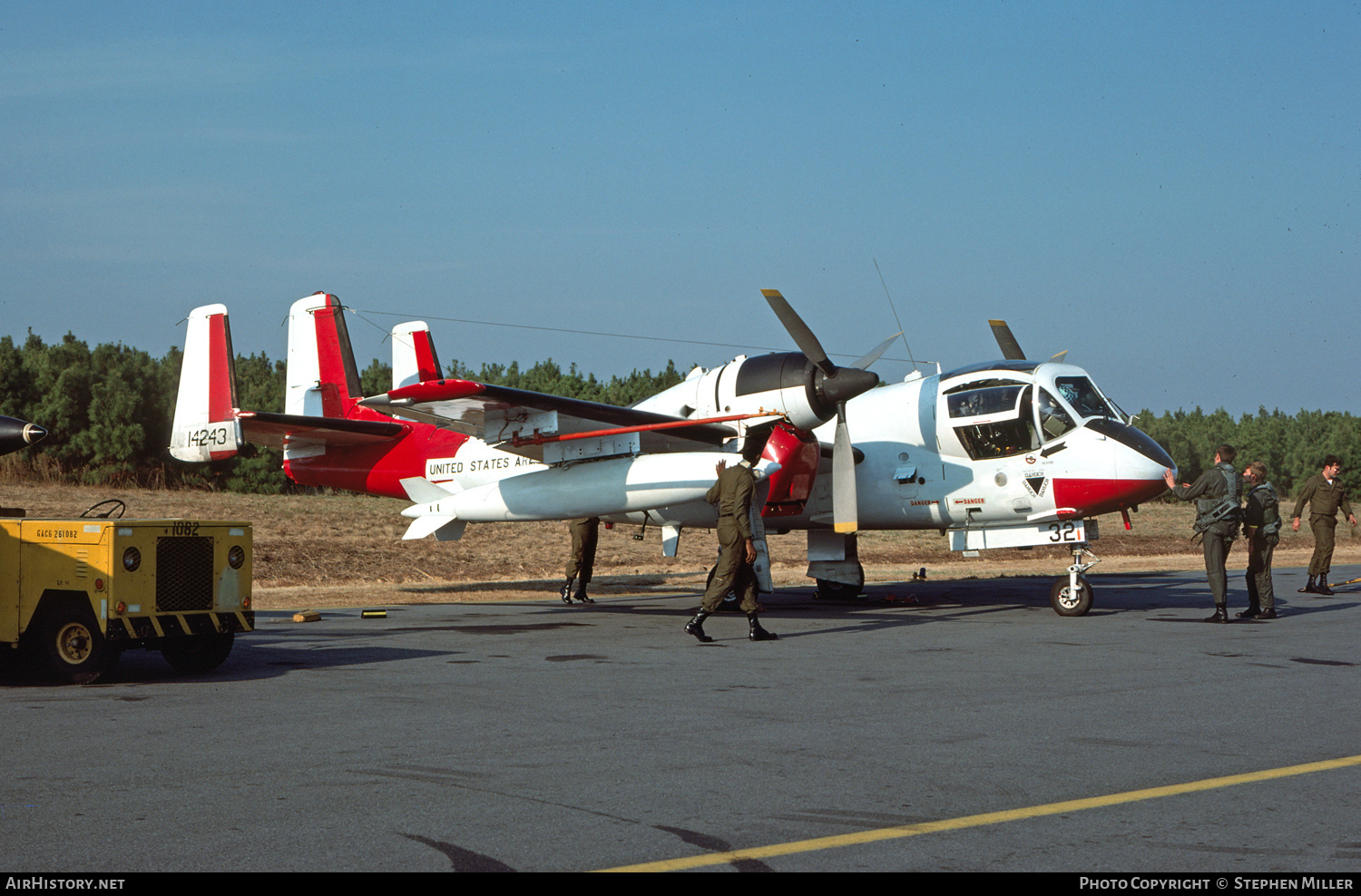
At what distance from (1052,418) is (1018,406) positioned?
1.70 ft

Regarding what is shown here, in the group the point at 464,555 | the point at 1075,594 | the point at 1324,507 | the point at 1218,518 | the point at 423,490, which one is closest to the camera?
the point at 1218,518

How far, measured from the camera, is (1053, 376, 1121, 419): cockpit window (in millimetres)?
16281

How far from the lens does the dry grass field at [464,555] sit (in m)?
23.2

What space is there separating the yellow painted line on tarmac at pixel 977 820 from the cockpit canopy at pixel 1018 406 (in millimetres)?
10453

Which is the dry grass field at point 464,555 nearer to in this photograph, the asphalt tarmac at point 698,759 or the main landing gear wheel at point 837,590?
the main landing gear wheel at point 837,590

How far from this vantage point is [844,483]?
17.2 m

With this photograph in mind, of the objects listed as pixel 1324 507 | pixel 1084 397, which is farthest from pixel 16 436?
pixel 1324 507

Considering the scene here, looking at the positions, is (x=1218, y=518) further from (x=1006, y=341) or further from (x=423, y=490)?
(x=423, y=490)

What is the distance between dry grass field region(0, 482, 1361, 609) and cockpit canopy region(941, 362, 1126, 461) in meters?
8.27

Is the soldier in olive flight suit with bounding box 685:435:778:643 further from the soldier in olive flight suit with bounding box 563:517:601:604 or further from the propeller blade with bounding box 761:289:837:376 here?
the soldier in olive flight suit with bounding box 563:517:601:604

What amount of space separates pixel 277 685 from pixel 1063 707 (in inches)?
239

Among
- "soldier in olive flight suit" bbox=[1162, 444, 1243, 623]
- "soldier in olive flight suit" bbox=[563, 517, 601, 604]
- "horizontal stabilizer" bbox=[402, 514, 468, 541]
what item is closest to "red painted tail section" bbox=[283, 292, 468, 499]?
"horizontal stabilizer" bbox=[402, 514, 468, 541]

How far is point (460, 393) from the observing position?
49.0ft

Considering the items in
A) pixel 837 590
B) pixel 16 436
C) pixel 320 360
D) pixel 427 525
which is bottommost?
pixel 837 590
